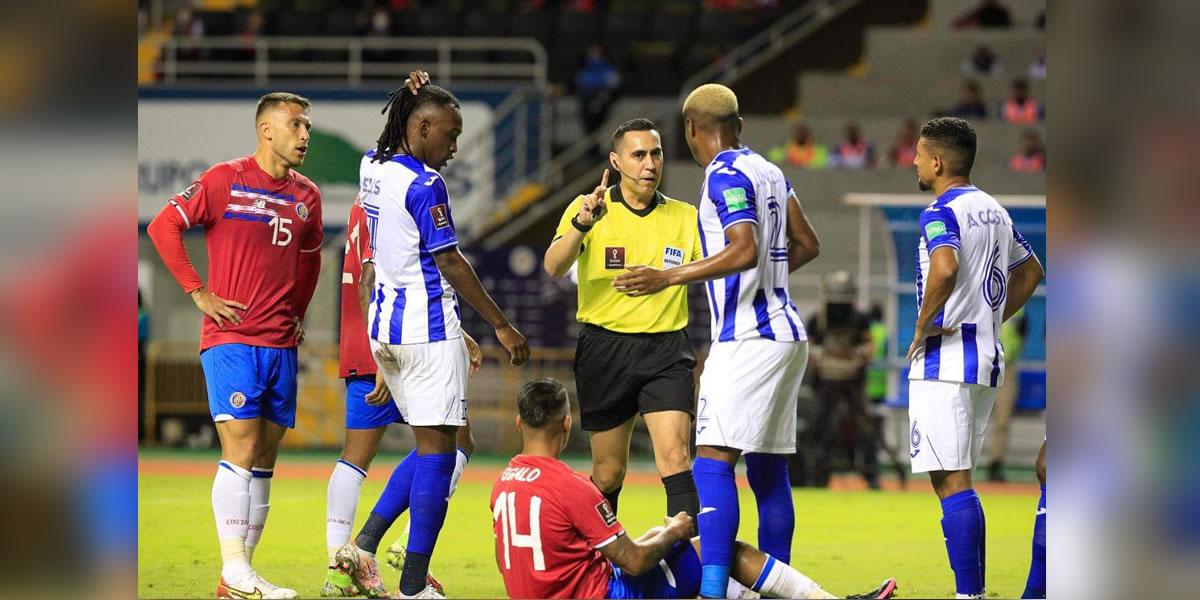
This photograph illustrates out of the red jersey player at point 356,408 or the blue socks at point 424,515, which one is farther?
the red jersey player at point 356,408

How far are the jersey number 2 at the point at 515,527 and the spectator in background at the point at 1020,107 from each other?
1646cm

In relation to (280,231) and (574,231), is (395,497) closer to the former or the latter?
(280,231)

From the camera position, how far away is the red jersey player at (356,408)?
6.54 m

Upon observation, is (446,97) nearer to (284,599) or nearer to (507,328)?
(507,328)

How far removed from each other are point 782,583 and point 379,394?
2183mm

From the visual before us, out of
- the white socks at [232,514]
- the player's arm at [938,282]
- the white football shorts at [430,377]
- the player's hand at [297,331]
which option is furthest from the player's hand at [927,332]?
the white socks at [232,514]

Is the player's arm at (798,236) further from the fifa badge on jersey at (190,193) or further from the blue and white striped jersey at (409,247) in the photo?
the fifa badge on jersey at (190,193)

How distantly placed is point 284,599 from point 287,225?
1.81 meters

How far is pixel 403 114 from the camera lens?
19.3 feet

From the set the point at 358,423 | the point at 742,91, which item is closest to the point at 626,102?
the point at 742,91

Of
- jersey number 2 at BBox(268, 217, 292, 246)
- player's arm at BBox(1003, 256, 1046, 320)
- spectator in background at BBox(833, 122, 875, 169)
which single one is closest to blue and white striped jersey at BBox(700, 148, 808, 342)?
player's arm at BBox(1003, 256, 1046, 320)

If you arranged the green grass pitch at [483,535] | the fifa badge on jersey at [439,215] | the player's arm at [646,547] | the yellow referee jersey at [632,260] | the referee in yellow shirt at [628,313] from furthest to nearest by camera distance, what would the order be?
the green grass pitch at [483,535], the yellow referee jersey at [632,260], the referee in yellow shirt at [628,313], the fifa badge on jersey at [439,215], the player's arm at [646,547]

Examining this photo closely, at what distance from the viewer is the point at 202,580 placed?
22.0 ft
